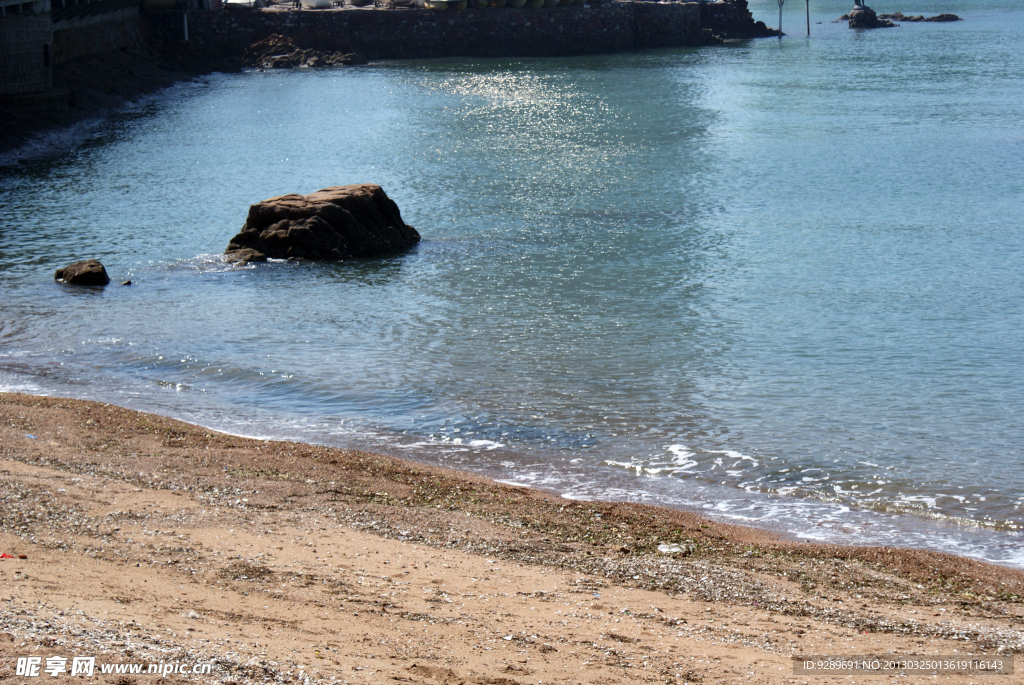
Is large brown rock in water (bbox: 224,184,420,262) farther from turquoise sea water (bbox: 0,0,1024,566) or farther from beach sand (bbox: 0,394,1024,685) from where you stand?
beach sand (bbox: 0,394,1024,685)

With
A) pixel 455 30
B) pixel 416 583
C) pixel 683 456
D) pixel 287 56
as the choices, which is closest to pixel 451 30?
pixel 455 30

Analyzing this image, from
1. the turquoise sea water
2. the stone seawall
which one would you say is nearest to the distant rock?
the turquoise sea water

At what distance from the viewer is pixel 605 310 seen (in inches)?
715

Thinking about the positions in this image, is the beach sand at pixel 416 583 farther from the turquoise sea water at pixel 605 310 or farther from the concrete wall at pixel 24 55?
the concrete wall at pixel 24 55

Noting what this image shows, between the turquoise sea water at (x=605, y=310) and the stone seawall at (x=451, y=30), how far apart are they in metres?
30.9

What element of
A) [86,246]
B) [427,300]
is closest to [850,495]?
[427,300]

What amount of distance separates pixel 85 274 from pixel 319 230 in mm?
4919

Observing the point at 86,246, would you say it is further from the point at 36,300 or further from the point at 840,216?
the point at 840,216

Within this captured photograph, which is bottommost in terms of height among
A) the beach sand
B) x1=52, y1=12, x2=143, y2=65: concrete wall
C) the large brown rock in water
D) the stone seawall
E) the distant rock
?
the beach sand

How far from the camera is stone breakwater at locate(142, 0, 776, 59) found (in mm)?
70188

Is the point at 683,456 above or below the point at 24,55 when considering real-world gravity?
below

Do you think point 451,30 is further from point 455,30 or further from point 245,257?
point 245,257

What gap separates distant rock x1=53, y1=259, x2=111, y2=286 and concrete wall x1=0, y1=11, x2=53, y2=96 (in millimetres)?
21537

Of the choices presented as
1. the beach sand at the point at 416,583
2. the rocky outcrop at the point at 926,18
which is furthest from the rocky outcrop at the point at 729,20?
the beach sand at the point at 416,583
